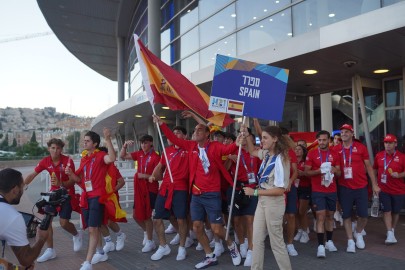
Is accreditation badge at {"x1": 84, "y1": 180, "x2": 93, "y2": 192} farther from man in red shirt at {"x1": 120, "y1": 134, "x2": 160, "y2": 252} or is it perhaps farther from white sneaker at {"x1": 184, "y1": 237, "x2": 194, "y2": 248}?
white sneaker at {"x1": 184, "y1": 237, "x2": 194, "y2": 248}

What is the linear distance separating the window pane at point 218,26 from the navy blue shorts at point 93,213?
915 cm

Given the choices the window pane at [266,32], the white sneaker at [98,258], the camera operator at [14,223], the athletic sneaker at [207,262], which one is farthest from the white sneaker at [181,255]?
the window pane at [266,32]

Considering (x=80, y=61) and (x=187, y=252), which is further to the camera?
(x=80, y=61)

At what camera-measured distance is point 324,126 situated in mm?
14203

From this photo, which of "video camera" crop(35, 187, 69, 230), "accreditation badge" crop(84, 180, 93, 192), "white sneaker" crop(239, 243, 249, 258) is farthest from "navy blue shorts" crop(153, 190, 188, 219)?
"video camera" crop(35, 187, 69, 230)

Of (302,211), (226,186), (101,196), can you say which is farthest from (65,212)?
(302,211)

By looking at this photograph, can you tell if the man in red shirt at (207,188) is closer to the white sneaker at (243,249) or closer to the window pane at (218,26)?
the white sneaker at (243,249)

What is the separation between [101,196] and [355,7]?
23.6 feet

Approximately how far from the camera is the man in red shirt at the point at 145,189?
22.7 feet

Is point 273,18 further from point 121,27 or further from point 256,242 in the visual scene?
point 121,27

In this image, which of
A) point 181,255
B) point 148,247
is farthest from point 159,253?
point 148,247

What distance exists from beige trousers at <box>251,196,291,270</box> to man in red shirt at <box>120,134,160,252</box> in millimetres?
2752

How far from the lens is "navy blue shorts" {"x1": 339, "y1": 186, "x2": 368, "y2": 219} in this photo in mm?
Result: 6574

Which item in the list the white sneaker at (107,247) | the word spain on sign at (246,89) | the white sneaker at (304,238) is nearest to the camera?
the word spain on sign at (246,89)
